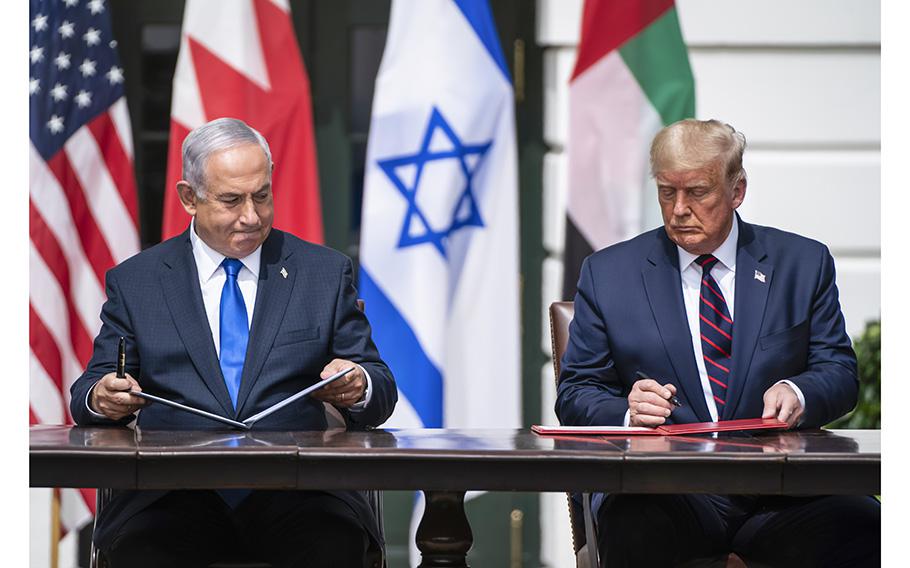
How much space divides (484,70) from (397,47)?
1.15 ft

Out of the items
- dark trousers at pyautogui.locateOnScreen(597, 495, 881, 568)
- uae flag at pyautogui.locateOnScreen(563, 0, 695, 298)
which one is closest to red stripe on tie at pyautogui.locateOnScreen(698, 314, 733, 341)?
dark trousers at pyautogui.locateOnScreen(597, 495, 881, 568)

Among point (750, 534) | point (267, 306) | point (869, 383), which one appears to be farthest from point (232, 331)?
point (869, 383)

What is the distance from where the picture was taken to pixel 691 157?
3037mm

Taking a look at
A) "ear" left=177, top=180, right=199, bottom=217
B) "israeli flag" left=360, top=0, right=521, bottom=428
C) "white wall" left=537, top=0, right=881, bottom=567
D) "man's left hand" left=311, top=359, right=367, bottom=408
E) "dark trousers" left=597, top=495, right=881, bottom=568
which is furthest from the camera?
"white wall" left=537, top=0, right=881, bottom=567

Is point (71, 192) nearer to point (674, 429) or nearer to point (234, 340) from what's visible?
point (234, 340)

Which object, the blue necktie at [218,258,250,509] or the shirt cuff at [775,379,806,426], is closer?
the shirt cuff at [775,379,806,426]

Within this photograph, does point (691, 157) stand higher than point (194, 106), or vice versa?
point (194, 106)

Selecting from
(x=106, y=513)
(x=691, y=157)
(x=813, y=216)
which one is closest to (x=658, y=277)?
(x=691, y=157)

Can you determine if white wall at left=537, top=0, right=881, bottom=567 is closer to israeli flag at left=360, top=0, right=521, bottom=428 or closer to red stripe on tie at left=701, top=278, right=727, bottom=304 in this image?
israeli flag at left=360, top=0, right=521, bottom=428

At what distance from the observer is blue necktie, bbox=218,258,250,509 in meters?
3.04

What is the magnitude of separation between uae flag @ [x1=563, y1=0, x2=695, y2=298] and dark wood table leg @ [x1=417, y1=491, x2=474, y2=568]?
6.95 feet
